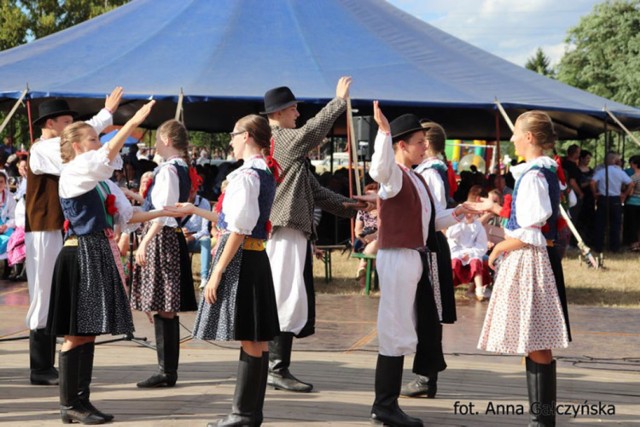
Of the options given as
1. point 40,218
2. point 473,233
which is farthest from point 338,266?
point 40,218

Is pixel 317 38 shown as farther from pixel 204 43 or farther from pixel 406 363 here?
pixel 406 363

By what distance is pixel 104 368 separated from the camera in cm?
625

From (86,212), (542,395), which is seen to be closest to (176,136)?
(86,212)

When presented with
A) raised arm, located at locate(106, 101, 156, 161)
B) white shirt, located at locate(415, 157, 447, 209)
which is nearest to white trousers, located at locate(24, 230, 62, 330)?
raised arm, located at locate(106, 101, 156, 161)

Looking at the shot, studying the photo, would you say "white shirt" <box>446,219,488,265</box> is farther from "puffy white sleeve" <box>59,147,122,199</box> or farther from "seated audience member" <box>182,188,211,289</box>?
"puffy white sleeve" <box>59,147,122,199</box>

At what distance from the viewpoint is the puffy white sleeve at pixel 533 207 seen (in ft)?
15.0

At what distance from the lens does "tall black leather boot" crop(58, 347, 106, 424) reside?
4.80m

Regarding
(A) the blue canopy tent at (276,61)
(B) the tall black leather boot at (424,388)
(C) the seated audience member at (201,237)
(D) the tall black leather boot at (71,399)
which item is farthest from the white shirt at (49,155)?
(A) the blue canopy tent at (276,61)

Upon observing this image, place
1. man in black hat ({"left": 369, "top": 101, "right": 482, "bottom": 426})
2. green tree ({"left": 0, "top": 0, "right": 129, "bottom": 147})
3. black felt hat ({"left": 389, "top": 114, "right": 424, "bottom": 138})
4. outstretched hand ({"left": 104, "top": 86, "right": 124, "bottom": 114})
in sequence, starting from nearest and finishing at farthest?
man in black hat ({"left": 369, "top": 101, "right": 482, "bottom": 426}) → black felt hat ({"left": 389, "top": 114, "right": 424, "bottom": 138}) → outstretched hand ({"left": 104, "top": 86, "right": 124, "bottom": 114}) → green tree ({"left": 0, "top": 0, "right": 129, "bottom": 147})

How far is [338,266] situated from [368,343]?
5435 mm

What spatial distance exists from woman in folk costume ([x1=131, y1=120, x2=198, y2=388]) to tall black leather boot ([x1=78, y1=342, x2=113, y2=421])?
0.78 meters

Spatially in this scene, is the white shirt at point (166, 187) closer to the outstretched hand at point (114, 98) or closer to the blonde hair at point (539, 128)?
the outstretched hand at point (114, 98)

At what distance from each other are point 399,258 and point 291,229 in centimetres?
106

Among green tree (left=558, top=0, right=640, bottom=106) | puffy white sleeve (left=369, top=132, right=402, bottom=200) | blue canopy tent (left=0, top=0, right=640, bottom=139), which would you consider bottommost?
puffy white sleeve (left=369, top=132, right=402, bottom=200)
